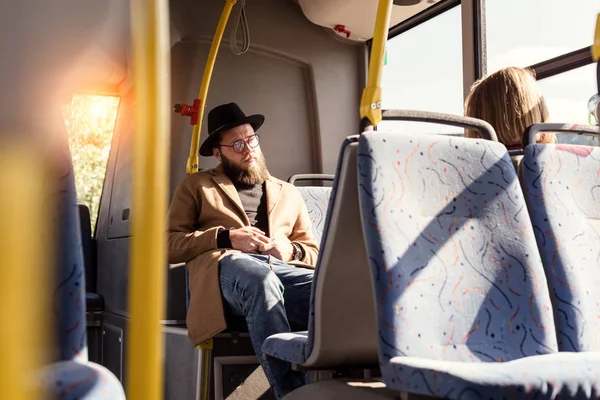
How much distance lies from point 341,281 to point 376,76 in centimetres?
55

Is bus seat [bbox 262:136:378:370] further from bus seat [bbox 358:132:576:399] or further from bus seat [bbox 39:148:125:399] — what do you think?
bus seat [bbox 39:148:125:399]

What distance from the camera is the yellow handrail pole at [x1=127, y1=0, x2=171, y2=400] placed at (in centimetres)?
47

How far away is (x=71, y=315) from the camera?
2.42 ft

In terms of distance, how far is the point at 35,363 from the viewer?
1.64 feet

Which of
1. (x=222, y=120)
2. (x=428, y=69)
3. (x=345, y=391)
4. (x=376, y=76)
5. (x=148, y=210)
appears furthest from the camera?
(x=428, y=69)

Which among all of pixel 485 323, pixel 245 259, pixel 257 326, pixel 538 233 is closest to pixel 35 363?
pixel 485 323

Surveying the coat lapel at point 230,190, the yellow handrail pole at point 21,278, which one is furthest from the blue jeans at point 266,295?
the yellow handrail pole at point 21,278

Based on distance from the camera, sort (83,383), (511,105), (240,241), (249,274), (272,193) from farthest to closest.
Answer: (272,193) → (240,241) → (249,274) → (511,105) → (83,383)

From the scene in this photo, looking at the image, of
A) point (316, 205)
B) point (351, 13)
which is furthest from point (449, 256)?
point (351, 13)

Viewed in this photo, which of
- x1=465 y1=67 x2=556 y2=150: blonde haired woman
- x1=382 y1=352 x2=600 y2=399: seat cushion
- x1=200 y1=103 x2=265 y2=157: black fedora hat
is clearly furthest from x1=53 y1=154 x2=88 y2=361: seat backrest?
x1=200 y1=103 x2=265 y2=157: black fedora hat

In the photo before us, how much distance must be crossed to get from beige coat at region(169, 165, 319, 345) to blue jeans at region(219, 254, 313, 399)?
7 cm

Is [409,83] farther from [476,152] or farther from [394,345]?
[394,345]

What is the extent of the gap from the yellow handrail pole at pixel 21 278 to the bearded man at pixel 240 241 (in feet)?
5.09

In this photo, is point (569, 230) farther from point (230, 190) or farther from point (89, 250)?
point (89, 250)
